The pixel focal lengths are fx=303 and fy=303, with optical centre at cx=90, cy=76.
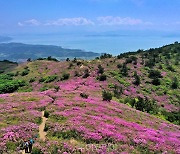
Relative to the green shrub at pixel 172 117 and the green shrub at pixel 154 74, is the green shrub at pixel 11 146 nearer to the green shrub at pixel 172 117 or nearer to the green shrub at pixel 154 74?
the green shrub at pixel 172 117

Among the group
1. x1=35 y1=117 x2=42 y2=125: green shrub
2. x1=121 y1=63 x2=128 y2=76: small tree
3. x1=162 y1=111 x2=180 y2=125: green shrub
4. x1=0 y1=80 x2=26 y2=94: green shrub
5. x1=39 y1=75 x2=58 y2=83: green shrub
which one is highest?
x1=121 y1=63 x2=128 y2=76: small tree

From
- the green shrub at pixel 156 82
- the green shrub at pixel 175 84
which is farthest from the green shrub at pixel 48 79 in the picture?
the green shrub at pixel 175 84

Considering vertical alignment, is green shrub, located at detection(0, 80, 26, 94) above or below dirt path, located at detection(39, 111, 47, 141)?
below

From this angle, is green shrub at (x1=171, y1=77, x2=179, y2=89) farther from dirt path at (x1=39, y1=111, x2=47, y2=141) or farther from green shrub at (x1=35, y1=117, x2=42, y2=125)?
green shrub at (x1=35, y1=117, x2=42, y2=125)

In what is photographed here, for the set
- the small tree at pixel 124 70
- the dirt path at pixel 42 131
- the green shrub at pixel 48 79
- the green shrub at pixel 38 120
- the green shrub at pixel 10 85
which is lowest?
the green shrub at pixel 10 85

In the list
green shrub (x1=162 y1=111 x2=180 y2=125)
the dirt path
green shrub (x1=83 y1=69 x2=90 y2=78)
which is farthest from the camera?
green shrub (x1=83 y1=69 x2=90 y2=78)

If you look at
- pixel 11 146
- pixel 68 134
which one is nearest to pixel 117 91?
pixel 68 134

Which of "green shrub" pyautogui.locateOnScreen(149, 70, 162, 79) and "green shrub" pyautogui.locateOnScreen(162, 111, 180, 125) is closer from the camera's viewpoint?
"green shrub" pyautogui.locateOnScreen(162, 111, 180, 125)

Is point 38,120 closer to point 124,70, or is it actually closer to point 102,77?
point 102,77

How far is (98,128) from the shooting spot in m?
26.6

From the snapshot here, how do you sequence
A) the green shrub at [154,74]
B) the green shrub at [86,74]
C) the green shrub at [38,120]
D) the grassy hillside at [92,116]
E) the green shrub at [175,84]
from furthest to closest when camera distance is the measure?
the green shrub at [154,74] → the green shrub at [175,84] → the green shrub at [86,74] → the green shrub at [38,120] → the grassy hillside at [92,116]

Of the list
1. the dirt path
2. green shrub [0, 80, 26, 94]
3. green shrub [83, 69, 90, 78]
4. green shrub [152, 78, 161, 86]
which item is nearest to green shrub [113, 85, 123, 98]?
green shrub [83, 69, 90, 78]

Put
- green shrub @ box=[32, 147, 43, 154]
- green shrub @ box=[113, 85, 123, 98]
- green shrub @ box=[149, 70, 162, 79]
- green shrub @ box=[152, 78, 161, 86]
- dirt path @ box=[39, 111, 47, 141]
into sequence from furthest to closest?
green shrub @ box=[149, 70, 162, 79]
green shrub @ box=[152, 78, 161, 86]
green shrub @ box=[113, 85, 123, 98]
dirt path @ box=[39, 111, 47, 141]
green shrub @ box=[32, 147, 43, 154]

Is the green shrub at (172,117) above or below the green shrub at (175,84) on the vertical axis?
below
